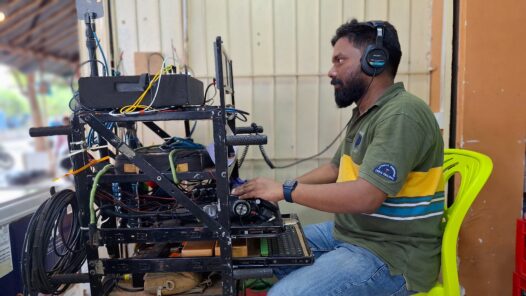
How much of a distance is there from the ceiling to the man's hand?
9.42 ft

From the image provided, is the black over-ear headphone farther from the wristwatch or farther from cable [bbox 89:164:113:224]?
cable [bbox 89:164:113:224]

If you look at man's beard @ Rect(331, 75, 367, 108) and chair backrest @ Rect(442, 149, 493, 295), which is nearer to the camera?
chair backrest @ Rect(442, 149, 493, 295)

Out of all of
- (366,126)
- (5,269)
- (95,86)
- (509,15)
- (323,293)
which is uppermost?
(509,15)

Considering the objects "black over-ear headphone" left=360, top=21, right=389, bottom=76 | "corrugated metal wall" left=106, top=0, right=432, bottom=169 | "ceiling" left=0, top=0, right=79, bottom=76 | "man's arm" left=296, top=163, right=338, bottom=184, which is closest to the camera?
"black over-ear headphone" left=360, top=21, right=389, bottom=76

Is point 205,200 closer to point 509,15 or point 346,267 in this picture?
point 346,267

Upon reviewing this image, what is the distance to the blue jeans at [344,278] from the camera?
94 cm

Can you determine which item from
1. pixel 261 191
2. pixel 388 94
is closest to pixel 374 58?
pixel 388 94

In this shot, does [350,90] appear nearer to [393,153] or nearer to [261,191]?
[393,153]

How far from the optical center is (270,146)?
1975mm

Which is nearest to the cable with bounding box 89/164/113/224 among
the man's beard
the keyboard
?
the keyboard

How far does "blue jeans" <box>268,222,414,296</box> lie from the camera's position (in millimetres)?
939

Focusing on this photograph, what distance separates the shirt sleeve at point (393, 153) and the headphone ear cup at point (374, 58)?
24 cm

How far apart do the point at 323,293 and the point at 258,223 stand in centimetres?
28

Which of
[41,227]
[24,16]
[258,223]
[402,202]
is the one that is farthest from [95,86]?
[24,16]
